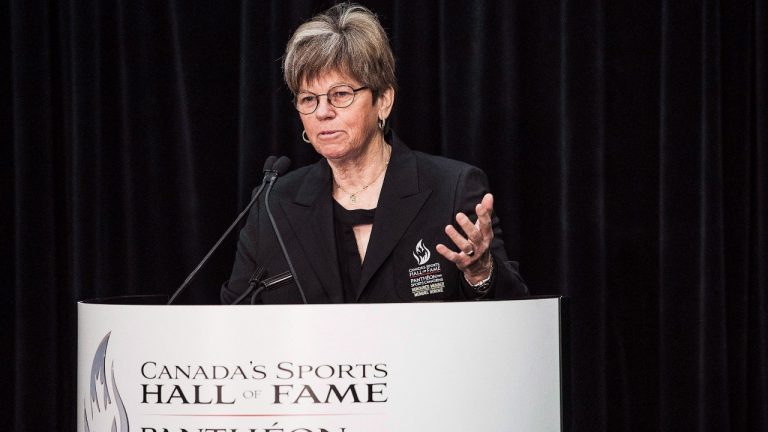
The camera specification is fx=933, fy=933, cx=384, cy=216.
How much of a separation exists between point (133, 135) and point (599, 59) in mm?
1641

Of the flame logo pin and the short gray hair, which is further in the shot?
the short gray hair

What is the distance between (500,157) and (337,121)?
925 mm

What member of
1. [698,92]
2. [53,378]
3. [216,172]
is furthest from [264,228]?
[698,92]

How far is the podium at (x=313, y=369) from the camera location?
1396mm

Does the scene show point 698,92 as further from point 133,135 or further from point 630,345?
point 133,135

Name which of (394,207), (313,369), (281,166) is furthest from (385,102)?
(313,369)

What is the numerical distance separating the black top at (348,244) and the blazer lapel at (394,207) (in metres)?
0.06

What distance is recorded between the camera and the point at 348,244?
2.41m

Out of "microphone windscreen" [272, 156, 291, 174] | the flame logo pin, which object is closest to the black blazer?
the flame logo pin

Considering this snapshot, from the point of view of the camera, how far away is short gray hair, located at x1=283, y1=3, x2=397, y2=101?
2.37 meters

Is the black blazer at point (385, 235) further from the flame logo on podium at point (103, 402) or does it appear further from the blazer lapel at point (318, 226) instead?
the flame logo on podium at point (103, 402)

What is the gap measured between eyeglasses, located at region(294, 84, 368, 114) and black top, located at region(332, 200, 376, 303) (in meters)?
0.26

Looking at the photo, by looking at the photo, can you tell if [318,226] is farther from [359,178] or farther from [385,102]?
[385,102]

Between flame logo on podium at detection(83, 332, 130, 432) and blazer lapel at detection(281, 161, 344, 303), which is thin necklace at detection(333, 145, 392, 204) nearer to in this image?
blazer lapel at detection(281, 161, 344, 303)
